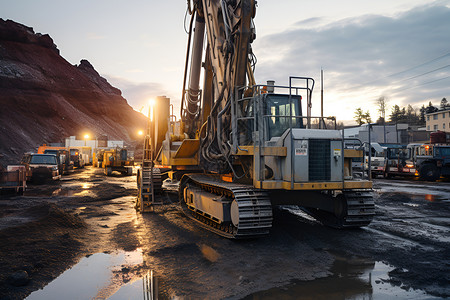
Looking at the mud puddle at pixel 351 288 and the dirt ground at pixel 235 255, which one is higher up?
the dirt ground at pixel 235 255

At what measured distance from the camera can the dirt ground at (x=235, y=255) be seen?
5.23 meters

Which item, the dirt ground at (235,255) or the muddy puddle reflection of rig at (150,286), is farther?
the dirt ground at (235,255)

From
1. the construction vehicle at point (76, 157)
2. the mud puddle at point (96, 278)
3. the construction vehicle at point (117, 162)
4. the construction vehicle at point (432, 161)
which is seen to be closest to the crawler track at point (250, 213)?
the mud puddle at point (96, 278)

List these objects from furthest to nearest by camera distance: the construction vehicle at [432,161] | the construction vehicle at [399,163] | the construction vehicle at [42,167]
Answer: the construction vehicle at [399,163]
the construction vehicle at [432,161]
the construction vehicle at [42,167]

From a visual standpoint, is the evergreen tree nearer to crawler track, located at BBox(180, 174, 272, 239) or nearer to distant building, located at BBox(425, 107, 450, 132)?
distant building, located at BBox(425, 107, 450, 132)

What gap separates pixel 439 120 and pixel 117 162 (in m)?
72.4

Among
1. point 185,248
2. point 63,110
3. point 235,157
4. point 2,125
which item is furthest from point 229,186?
point 63,110

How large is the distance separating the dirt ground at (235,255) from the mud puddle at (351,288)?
15mm

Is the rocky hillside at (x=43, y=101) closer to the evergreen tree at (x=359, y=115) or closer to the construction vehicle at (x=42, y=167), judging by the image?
the construction vehicle at (x=42, y=167)

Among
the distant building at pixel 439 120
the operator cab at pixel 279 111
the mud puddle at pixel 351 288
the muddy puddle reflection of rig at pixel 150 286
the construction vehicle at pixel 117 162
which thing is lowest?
the mud puddle at pixel 351 288

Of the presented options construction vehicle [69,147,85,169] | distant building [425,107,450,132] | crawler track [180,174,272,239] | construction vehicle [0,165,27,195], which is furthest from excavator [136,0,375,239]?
distant building [425,107,450,132]

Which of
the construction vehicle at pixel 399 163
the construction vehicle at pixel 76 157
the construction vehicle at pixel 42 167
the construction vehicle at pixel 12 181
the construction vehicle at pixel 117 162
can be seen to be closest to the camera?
the construction vehicle at pixel 12 181

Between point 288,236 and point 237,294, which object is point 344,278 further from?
point 288,236

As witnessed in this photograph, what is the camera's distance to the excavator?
24.6 ft
